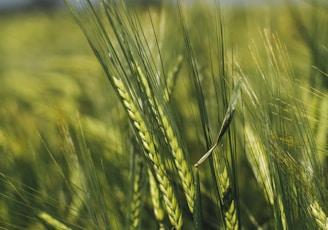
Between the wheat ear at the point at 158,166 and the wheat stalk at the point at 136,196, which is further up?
the wheat ear at the point at 158,166

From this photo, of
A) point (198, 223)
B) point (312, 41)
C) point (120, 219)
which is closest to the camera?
point (198, 223)

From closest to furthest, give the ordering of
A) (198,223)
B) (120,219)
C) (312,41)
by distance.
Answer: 1. (198,223)
2. (120,219)
3. (312,41)

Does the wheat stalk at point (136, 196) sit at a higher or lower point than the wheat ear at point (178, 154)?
lower

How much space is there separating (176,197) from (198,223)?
31 millimetres

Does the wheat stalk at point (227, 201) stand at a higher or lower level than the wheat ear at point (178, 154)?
lower

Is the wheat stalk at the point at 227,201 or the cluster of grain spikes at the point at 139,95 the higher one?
the cluster of grain spikes at the point at 139,95

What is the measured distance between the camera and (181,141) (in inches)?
13.3

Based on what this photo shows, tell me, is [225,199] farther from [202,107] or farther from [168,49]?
[168,49]

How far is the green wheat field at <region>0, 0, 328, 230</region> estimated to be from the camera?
34cm

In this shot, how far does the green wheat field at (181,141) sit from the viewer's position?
0.34 meters

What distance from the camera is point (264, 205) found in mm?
516

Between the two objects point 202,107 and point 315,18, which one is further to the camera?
point 315,18

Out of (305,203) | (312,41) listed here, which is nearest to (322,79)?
(312,41)

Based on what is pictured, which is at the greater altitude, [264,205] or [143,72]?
[143,72]
